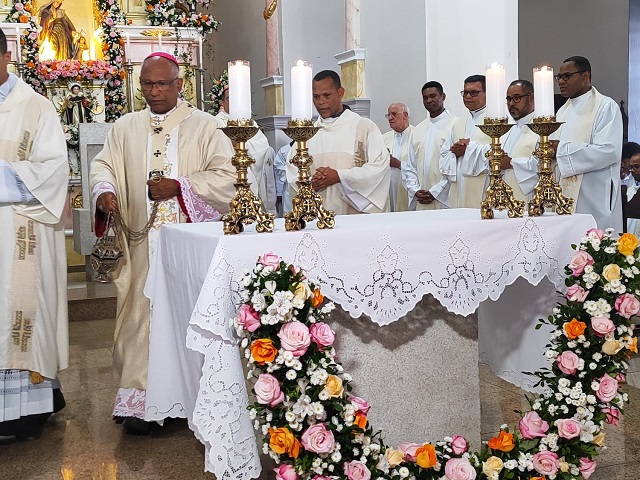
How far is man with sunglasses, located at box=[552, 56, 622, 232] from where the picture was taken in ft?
18.1

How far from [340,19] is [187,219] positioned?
717 centimetres

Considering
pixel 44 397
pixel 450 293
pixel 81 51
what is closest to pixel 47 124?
pixel 44 397

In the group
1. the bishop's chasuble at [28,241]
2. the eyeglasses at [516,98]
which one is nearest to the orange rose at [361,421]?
the bishop's chasuble at [28,241]

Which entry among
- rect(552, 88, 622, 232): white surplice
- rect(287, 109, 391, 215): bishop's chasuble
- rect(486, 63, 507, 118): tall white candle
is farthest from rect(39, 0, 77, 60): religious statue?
rect(486, 63, 507, 118): tall white candle

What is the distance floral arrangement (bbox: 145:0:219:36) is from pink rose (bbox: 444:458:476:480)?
8537mm

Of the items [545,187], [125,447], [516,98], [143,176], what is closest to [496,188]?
[545,187]

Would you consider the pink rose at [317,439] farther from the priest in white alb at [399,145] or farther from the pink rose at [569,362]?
the priest in white alb at [399,145]

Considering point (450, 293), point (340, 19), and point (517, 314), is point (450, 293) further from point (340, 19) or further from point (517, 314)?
point (340, 19)

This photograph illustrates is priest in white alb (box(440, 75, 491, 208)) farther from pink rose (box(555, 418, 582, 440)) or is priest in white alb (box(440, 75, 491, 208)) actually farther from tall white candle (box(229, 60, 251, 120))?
tall white candle (box(229, 60, 251, 120))

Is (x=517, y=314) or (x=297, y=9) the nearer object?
(x=517, y=314)

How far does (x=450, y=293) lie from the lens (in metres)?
3.23

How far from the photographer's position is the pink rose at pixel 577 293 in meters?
3.27

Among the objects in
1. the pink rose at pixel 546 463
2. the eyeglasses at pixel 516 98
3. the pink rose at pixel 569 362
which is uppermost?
the eyeglasses at pixel 516 98

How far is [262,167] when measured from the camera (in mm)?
8258
